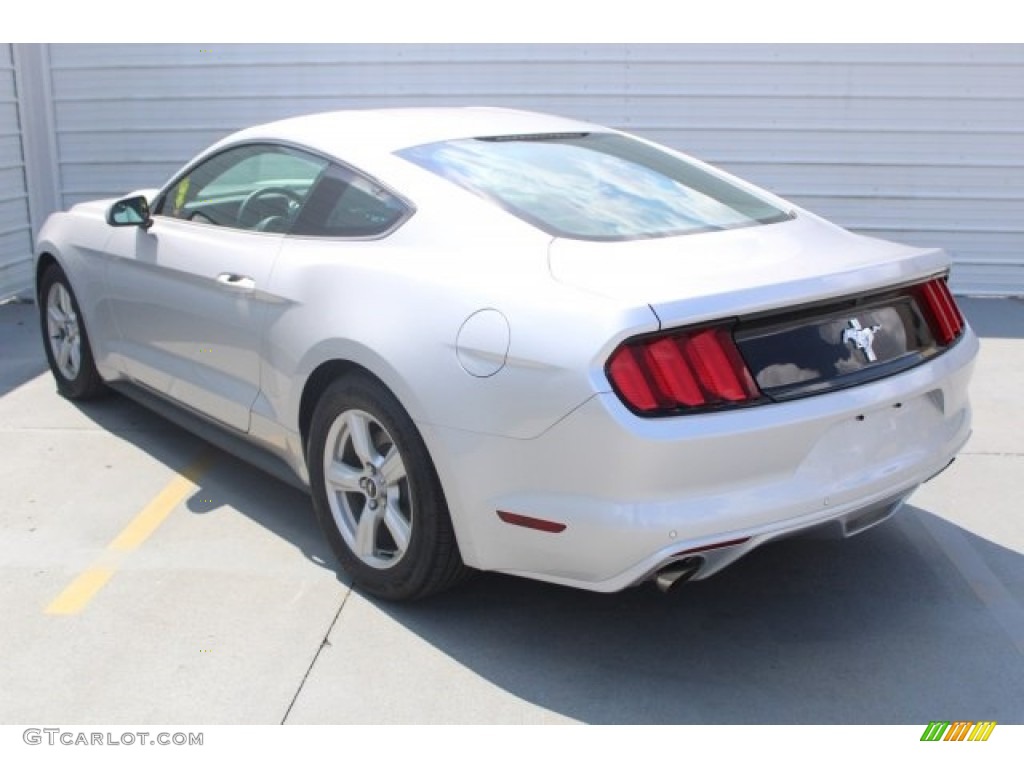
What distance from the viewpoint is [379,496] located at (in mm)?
3674

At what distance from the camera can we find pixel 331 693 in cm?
329

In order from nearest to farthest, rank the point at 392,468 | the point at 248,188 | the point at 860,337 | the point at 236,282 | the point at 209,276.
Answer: the point at 860,337 → the point at 392,468 → the point at 236,282 → the point at 209,276 → the point at 248,188

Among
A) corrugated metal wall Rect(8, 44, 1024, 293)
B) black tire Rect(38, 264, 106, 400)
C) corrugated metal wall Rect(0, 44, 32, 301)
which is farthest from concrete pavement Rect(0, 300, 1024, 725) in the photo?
corrugated metal wall Rect(0, 44, 32, 301)

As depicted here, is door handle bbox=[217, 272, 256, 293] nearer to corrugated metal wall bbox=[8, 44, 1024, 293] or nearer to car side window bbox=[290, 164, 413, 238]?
car side window bbox=[290, 164, 413, 238]

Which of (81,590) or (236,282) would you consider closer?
(81,590)

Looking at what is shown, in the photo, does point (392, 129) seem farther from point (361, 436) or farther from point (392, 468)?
point (392, 468)

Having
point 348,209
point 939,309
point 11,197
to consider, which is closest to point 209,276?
point 348,209

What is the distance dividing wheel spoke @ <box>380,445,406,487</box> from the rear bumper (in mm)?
232

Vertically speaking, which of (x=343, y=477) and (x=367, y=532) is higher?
(x=343, y=477)

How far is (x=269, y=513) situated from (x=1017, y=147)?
6732mm

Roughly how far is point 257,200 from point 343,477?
4.46 feet

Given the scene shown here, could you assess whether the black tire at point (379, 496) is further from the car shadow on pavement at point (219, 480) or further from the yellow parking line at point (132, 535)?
the yellow parking line at point (132, 535)
